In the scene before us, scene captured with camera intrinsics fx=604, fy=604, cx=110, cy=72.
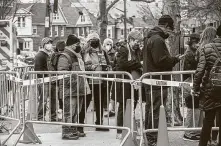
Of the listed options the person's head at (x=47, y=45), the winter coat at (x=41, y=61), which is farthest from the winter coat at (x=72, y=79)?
the person's head at (x=47, y=45)

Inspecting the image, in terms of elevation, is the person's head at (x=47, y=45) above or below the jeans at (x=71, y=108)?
above

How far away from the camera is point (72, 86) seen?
1127 cm

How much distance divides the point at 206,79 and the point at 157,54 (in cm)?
142

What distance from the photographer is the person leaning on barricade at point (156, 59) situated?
10.2 metres

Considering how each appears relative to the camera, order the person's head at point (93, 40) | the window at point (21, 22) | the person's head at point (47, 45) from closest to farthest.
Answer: the person's head at point (93, 40), the person's head at point (47, 45), the window at point (21, 22)

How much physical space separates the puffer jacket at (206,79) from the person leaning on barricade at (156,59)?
1.25m

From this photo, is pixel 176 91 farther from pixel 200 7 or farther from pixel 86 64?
pixel 200 7

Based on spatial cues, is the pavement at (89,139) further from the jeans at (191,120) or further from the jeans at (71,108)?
the jeans at (71,108)

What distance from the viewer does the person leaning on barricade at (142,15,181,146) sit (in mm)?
10190

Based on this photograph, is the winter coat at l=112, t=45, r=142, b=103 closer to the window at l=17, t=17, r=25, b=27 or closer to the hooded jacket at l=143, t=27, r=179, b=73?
the hooded jacket at l=143, t=27, r=179, b=73

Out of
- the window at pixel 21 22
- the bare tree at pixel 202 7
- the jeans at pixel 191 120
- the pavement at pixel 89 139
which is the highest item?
the window at pixel 21 22

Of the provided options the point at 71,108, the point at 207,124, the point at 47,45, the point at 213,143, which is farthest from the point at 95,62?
the point at 207,124

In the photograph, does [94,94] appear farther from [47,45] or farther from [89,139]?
[47,45]

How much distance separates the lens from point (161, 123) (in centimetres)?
946
